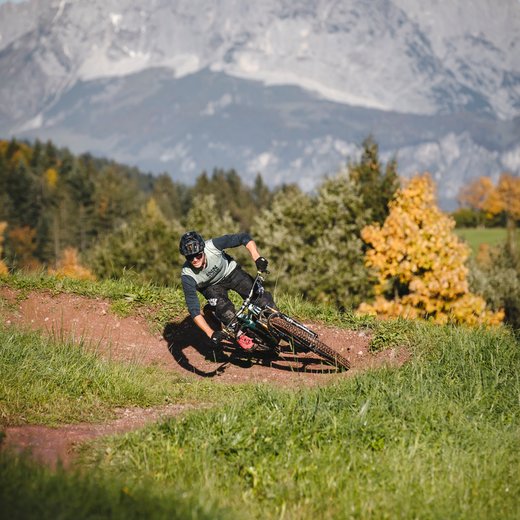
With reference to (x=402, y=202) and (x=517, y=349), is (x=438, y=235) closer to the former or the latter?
(x=402, y=202)

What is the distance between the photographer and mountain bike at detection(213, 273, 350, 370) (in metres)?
10.1

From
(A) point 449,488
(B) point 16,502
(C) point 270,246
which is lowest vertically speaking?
(C) point 270,246

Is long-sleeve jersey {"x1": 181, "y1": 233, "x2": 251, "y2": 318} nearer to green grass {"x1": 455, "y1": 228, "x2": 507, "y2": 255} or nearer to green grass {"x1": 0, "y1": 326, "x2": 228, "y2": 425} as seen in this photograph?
green grass {"x1": 0, "y1": 326, "x2": 228, "y2": 425}

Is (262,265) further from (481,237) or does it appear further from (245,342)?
(481,237)

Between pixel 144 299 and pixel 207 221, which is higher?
pixel 144 299

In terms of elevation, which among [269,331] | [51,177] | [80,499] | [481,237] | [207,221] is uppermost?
[51,177]

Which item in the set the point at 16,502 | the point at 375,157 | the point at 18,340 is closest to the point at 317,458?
the point at 16,502

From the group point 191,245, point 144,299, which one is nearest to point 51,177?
point 144,299

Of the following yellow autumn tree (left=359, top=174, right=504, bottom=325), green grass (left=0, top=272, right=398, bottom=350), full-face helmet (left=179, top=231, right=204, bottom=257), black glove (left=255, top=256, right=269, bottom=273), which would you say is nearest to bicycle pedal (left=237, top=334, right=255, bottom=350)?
black glove (left=255, top=256, right=269, bottom=273)

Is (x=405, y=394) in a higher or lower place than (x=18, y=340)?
lower

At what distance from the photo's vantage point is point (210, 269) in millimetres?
10406

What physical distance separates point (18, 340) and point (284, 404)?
4325 mm

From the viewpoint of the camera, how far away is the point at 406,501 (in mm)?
5598

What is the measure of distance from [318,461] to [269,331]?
14.0ft
